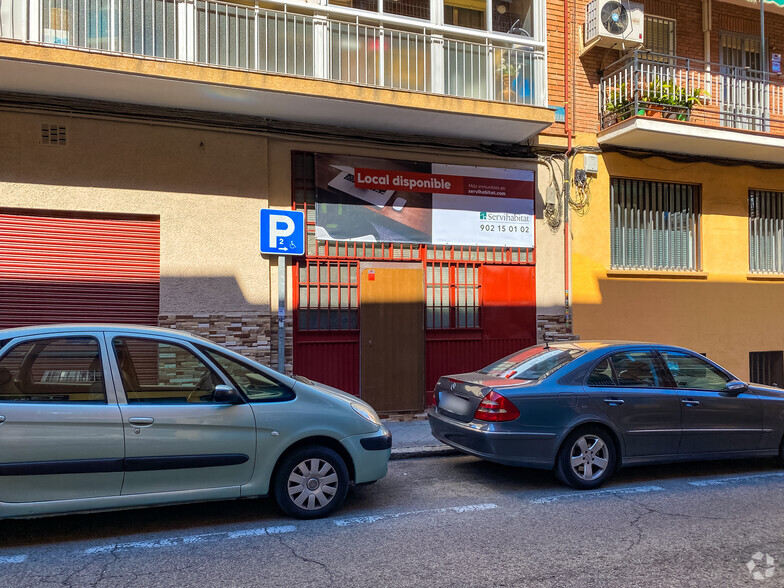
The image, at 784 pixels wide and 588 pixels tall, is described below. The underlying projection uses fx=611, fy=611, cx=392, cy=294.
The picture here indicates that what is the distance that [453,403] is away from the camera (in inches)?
243

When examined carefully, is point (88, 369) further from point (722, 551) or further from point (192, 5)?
point (192, 5)

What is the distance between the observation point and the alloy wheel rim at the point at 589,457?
18.8 feet

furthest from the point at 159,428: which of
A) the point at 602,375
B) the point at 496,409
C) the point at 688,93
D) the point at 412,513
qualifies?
the point at 688,93

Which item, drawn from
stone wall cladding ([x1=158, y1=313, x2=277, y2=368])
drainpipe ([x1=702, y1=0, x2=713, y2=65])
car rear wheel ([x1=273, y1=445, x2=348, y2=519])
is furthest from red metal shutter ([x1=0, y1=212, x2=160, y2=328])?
drainpipe ([x1=702, y1=0, x2=713, y2=65])

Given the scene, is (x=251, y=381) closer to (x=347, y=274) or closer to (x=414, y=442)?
(x=414, y=442)

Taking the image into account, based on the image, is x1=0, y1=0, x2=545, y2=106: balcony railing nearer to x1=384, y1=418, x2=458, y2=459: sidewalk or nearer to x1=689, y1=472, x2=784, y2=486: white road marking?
x1=384, y1=418, x2=458, y2=459: sidewalk

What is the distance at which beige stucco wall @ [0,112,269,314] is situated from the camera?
804cm

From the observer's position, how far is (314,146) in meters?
9.30

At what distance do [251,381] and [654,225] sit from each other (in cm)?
915

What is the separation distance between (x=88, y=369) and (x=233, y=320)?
4.37 metres

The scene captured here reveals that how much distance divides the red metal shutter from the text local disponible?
123 inches

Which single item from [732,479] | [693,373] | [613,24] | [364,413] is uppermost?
[613,24]

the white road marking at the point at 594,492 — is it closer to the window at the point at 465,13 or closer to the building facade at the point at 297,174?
the building facade at the point at 297,174

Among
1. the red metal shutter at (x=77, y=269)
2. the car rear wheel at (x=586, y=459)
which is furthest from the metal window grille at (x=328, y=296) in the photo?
the car rear wheel at (x=586, y=459)
